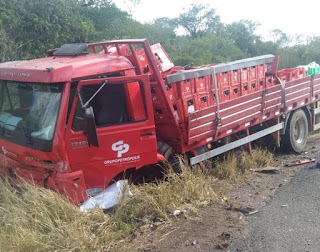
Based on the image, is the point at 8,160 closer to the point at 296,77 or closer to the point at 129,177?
the point at 129,177

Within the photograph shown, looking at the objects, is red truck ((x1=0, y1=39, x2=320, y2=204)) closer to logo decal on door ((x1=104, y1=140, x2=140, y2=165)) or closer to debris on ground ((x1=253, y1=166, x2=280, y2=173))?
logo decal on door ((x1=104, y1=140, x2=140, y2=165))

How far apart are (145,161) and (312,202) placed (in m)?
2.18

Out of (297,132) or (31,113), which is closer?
(31,113)

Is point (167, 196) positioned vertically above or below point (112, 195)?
below

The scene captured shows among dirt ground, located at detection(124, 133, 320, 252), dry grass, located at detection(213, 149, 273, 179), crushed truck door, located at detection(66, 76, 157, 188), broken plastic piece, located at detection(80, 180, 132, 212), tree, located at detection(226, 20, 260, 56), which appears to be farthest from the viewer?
tree, located at detection(226, 20, 260, 56)

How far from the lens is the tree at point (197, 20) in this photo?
1155 inches

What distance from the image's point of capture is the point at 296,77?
7859 millimetres

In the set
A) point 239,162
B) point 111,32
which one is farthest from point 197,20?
point 239,162

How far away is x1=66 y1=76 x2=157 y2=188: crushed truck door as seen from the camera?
435 centimetres

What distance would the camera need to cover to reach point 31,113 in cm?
442

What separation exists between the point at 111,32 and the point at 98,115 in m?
11.4

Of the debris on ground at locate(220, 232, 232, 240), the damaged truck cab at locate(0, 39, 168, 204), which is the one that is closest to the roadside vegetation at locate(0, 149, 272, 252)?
the damaged truck cab at locate(0, 39, 168, 204)

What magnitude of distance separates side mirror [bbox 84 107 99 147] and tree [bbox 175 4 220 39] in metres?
25.9

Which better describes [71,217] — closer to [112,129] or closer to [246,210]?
[112,129]
